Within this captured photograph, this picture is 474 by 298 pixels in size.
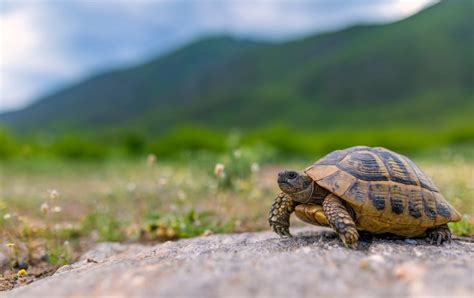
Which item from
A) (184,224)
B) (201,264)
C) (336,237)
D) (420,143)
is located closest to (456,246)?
(336,237)

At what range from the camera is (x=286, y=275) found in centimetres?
297

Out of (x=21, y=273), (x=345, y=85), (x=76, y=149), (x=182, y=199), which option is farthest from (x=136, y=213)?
(x=345, y=85)

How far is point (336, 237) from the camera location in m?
4.36

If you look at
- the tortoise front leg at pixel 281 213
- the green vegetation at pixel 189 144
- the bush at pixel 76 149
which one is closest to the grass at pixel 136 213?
the tortoise front leg at pixel 281 213

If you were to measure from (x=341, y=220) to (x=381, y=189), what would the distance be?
18.9 inches

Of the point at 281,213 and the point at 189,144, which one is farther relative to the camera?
the point at 189,144

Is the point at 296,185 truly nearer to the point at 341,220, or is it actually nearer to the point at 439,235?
the point at 341,220

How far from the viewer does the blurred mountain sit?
106m

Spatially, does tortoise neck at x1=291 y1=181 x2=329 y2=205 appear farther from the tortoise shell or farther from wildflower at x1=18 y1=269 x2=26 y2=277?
wildflower at x1=18 y1=269 x2=26 y2=277

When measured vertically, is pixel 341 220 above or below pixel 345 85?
below

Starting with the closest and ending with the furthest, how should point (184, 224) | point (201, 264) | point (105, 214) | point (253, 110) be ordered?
point (201, 264) < point (184, 224) < point (105, 214) < point (253, 110)

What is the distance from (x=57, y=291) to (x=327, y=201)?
226 cm

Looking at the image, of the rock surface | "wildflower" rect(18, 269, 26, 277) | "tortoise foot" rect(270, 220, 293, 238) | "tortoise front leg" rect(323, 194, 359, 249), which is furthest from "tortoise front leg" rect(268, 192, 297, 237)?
"wildflower" rect(18, 269, 26, 277)

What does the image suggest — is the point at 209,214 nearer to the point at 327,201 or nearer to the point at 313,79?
the point at 327,201
